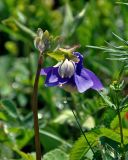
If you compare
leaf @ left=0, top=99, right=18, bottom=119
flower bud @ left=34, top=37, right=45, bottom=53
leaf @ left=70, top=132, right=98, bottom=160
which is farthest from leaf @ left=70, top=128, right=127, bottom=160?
leaf @ left=0, top=99, right=18, bottom=119

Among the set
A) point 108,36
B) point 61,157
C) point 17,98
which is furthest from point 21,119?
point 108,36

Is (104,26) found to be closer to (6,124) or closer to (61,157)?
(6,124)

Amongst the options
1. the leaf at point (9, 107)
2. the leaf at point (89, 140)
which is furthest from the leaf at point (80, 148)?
the leaf at point (9, 107)

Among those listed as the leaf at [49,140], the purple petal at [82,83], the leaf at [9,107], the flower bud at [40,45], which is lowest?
the purple petal at [82,83]

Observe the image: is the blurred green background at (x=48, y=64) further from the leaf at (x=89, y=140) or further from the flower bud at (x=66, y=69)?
the flower bud at (x=66, y=69)

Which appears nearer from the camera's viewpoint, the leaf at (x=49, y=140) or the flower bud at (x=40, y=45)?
the flower bud at (x=40, y=45)

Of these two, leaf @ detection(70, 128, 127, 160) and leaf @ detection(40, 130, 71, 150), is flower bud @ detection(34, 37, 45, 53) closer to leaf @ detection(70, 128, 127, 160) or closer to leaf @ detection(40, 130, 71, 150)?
leaf @ detection(70, 128, 127, 160)

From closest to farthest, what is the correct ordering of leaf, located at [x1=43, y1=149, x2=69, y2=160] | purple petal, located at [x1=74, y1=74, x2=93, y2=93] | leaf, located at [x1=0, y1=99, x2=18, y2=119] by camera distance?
purple petal, located at [x1=74, y1=74, x2=93, y2=93] → leaf, located at [x1=43, y1=149, x2=69, y2=160] → leaf, located at [x1=0, y1=99, x2=18, y2=119]
